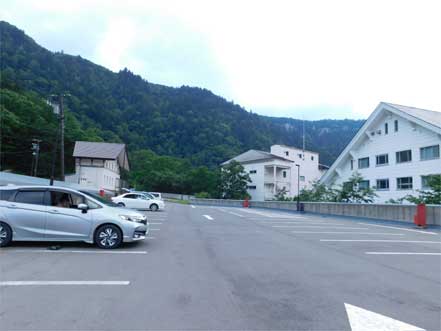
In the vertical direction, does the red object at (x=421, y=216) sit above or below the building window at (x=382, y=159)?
below

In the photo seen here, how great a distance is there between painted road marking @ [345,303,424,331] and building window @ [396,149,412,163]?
3277 cm

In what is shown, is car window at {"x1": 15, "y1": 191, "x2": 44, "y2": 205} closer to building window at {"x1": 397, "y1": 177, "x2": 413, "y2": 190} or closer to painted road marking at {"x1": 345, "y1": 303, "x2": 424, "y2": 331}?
painted road marking at {"x1": 345, "y1": 303, "x2": 424, "y2": 331}

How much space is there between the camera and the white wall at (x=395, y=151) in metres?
31.1

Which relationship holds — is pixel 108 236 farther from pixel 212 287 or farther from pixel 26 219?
pixel 212 287

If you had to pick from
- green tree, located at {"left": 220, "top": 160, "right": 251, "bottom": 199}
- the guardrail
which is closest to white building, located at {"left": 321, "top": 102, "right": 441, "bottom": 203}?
the guardrail

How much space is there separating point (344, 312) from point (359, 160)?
125 feet

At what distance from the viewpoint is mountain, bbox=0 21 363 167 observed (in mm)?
87375

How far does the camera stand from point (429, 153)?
30.8 m

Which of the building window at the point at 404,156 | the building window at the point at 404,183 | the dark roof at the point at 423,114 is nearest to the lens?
the dark roof at the point at 423,114

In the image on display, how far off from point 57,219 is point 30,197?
1.03 m

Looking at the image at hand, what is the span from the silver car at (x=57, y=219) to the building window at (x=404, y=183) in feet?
102

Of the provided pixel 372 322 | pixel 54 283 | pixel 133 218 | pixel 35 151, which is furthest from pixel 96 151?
pixel 372 322

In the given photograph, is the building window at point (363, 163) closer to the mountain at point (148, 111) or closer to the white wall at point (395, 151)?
the white wall at point (395, 151)

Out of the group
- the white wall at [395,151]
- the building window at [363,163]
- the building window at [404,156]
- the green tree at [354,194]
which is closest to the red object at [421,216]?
the green tree at [354,194]
